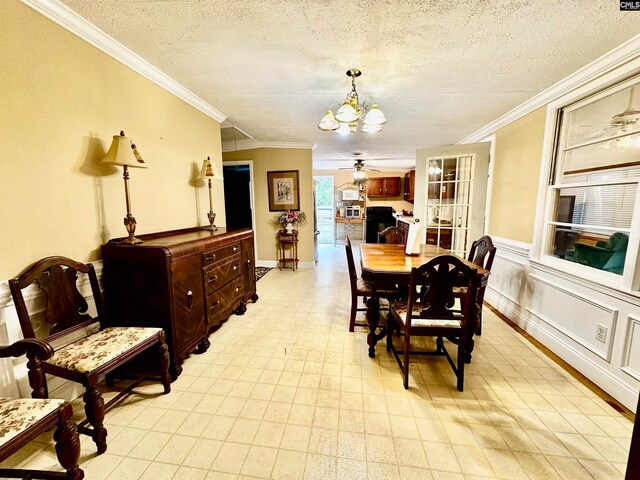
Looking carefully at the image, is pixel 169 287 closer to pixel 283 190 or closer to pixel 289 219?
pixel 289 219

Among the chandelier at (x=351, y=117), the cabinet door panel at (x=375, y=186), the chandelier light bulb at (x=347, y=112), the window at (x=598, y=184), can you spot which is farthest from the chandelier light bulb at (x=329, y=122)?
the cabinet door panel at (x=375, y=186)

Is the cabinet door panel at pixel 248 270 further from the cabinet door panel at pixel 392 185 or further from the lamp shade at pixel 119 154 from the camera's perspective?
the cabinet door panel at pixel 392 185

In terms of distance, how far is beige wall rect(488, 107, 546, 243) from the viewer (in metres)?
2.74

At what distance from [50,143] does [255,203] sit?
3.59m

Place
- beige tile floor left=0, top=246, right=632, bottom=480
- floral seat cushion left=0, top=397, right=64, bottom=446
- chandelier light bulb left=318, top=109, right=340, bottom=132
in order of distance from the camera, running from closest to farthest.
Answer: floral seat cushion left=0, top=397, right=64, bottom=446
beige tile floor left=0, top=246, right=632, bottom=480
chandelier light bulb left=318, top=109, right=340, bottom=132

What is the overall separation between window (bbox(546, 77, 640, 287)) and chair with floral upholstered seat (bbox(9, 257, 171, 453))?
10.6ft

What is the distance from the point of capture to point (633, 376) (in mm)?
1695

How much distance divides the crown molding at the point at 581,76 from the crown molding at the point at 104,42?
3.38 metres

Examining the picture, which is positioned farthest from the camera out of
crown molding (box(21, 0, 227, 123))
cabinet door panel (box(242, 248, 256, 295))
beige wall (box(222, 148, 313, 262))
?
beige wall (box(222, 148, 313, 262))

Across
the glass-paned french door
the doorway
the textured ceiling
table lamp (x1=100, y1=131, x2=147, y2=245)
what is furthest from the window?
the doorway

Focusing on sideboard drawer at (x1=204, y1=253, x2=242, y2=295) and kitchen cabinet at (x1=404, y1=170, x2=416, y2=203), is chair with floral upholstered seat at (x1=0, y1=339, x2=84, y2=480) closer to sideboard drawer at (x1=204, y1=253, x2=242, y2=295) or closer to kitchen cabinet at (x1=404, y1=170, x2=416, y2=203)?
sideboard drawer at (x1=204, y1=253, x2=242, y2=295)

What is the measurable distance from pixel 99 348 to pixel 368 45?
255cm

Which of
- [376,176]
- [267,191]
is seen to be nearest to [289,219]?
[267,191]

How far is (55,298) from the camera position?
1523 millimetres
